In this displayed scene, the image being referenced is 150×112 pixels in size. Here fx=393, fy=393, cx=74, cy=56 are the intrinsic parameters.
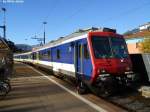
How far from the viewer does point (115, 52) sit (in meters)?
17.6

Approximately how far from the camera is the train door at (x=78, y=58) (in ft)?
60.8

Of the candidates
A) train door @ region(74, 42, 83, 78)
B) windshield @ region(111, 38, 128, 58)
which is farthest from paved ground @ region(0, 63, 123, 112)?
windshield @ region(111, 38, 128, 58)

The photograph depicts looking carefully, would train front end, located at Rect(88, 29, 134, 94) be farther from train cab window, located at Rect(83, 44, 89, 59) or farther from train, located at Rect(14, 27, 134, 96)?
train cab window, located at Rect(83, 44, 89, 59)

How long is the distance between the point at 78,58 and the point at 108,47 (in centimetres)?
218

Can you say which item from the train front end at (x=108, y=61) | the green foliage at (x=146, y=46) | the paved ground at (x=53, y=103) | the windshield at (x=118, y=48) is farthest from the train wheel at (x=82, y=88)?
the green foliage at (x=146, y=46)

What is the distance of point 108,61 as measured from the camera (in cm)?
1698

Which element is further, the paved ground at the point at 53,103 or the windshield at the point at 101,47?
the windshield at the point at 101,47

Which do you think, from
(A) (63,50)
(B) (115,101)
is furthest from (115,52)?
(A) (63,50)

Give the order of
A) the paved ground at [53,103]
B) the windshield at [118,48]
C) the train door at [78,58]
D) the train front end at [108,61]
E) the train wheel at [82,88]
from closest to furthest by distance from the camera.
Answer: the paved ground at [53,103] < the train front end at [108,61] < the windshield at [118,48] < the train wheel at [82,88] < the train door at [78,58]

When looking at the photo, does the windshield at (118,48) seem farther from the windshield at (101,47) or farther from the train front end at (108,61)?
the windshield at (101,47)

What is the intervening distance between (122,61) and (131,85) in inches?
70.0

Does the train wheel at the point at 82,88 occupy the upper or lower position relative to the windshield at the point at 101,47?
lower

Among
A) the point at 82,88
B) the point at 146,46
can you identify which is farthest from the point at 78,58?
the point at 146,46

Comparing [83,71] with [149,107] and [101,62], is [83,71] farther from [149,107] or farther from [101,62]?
[149,107]
